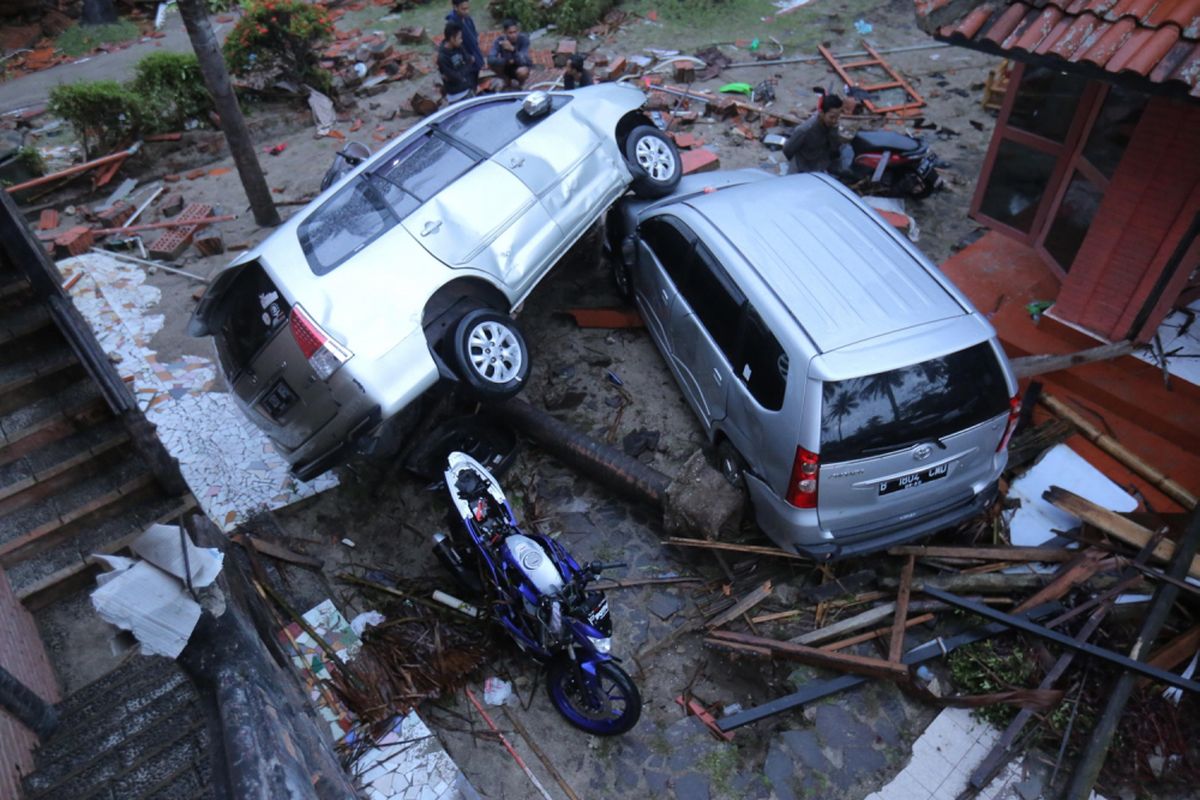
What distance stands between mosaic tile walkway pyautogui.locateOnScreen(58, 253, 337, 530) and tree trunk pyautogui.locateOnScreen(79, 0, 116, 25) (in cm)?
1118

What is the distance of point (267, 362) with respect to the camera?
18.0 ft

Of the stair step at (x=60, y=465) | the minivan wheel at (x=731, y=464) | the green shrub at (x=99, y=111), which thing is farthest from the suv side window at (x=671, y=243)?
the green shrub at (x=99, y=111)

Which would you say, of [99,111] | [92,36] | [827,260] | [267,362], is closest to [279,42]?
[99,111]

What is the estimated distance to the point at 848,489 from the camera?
4738 millimetres

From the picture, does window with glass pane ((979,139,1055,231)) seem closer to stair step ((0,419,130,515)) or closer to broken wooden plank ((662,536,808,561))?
broken wooden plank ((662,536,808,561))

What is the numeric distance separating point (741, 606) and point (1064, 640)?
2.02 m

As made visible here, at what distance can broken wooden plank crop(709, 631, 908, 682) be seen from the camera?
4703 millimetres

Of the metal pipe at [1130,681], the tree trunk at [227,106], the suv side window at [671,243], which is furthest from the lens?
the tree trunk at [227,106]

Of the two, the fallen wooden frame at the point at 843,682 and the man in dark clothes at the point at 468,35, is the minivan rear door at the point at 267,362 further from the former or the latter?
the man in dark clothes at the point at 468,35

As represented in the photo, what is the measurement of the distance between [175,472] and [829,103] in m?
7.55

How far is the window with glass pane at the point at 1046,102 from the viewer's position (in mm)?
6141

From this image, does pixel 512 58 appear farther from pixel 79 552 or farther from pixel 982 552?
pixel 982 552

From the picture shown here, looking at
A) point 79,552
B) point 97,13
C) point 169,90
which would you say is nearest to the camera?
point 79,552

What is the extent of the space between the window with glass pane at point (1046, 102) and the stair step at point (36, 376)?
25.3 ft
